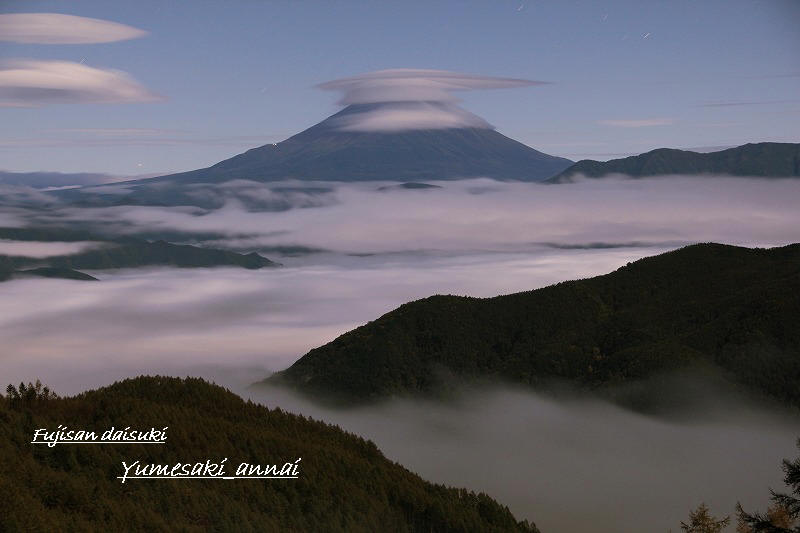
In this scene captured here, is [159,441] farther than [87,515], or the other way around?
[159,441]

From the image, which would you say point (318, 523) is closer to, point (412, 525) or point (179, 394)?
point (412, 525)

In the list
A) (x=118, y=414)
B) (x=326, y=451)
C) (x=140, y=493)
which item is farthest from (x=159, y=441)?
(x=326, y=451)

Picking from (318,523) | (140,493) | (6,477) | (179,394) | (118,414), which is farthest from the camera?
(179,394)

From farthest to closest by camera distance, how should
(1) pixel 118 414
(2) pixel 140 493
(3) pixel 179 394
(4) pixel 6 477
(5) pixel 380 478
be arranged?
1. (3) pixel 179 394
2. (5) pixel 380 478
3. (1) pixel 118 414
4. (2) pixel 140 493
5. (4) pixel 6 477

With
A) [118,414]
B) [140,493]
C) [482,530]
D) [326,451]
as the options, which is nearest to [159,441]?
[118,414]

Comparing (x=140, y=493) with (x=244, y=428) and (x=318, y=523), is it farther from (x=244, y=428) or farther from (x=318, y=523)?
(x=244, y=428)

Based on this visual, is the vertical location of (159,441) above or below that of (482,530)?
above

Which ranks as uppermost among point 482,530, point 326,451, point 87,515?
point 87,515
